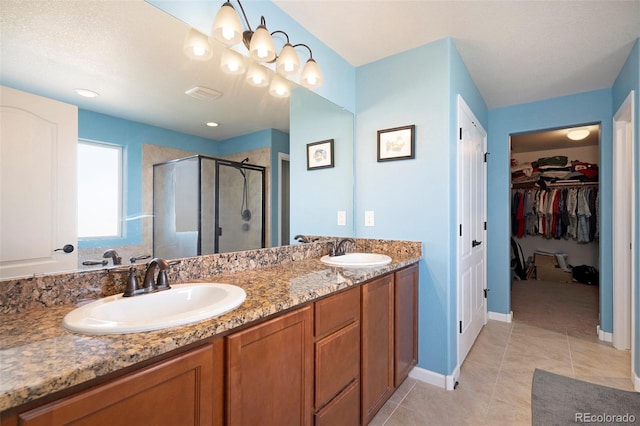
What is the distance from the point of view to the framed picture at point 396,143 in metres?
2.06

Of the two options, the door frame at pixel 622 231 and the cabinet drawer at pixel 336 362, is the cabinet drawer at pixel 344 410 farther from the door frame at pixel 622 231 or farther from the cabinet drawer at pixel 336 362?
the door frame at pixel 622 231

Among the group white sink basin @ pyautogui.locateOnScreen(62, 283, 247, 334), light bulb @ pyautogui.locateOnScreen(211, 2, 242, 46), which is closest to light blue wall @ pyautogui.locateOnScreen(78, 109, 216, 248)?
white sink basin @ pyautogui.locateOnScreen(62, 283, 247, 334)

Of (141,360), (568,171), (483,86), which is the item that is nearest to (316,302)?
(141,360)

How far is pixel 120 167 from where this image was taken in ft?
3.45

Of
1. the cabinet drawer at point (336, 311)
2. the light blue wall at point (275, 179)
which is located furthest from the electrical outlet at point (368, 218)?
the cabinet drawer at point (336, 311)

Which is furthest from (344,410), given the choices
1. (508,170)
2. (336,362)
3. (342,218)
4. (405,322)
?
(508,170)

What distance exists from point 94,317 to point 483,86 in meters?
3.30

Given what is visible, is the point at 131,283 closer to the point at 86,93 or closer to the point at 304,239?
the point at 86,93

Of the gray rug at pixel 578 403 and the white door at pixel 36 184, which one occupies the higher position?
the white door at pixel 36 184

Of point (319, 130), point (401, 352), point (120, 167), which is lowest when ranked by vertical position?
point (401, 352)

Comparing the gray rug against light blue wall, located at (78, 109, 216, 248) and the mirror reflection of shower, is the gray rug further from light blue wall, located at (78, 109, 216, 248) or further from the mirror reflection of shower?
light blue wall, located at (78, 109, 216, 248)

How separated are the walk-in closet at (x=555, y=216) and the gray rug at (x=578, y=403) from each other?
7.42ft

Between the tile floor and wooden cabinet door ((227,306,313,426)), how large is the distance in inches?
33.6

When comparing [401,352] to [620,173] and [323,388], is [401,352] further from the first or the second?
[620,173]
